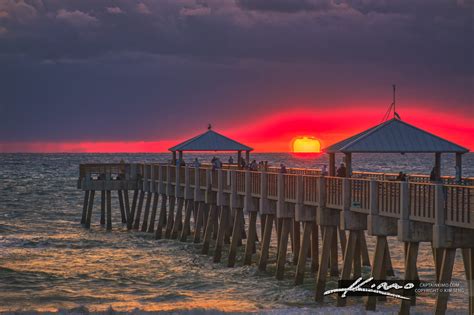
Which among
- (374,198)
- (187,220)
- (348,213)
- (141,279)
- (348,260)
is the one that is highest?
(374,198)

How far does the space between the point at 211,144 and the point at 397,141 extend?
21021 millimetres

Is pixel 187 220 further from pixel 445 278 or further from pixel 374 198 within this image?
pixel 445 278

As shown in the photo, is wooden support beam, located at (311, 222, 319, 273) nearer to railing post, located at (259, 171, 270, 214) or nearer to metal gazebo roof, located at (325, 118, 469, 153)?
railing post, located at (259, 171, 270, 214)

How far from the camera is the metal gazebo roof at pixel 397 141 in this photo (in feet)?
91.1

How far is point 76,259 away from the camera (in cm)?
4356

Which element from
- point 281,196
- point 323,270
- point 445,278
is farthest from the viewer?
point 281,196

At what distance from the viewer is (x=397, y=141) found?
2811cm

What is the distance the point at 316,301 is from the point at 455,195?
8.24 metres

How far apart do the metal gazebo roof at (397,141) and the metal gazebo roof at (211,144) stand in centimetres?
1877

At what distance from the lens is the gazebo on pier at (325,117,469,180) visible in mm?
27750

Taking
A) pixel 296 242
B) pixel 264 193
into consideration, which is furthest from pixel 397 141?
pixel 296 242

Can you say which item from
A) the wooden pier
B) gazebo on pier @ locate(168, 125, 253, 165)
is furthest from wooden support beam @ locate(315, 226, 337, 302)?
gazebo on pier @ locate(168, 125, 253, 165)

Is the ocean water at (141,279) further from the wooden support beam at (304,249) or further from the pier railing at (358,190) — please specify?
the pier railing at (358,190)

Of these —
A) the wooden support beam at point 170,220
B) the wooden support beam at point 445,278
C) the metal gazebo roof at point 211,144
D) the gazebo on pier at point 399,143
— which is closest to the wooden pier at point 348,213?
the wooden support beam at point 445,278
